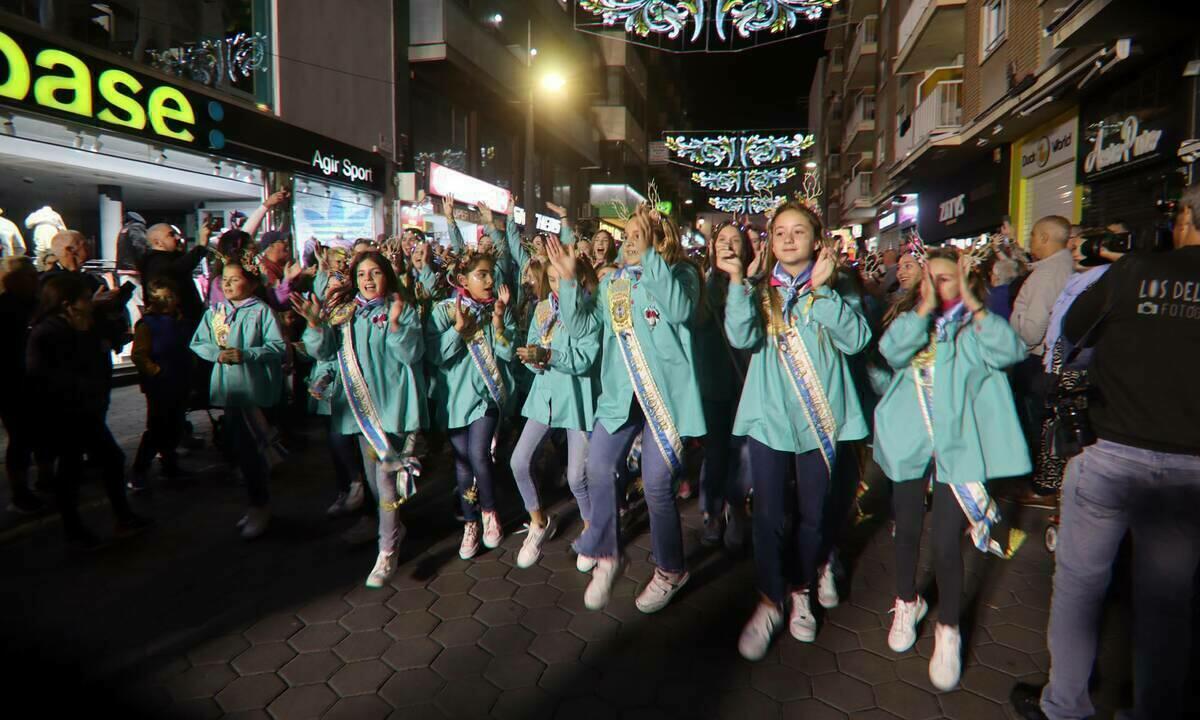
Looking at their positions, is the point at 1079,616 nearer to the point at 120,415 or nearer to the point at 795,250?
the point at 795,250

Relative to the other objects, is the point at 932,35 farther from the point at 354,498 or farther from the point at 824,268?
the point at 354,498

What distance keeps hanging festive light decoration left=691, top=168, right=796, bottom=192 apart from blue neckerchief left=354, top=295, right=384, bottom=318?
1884 cm

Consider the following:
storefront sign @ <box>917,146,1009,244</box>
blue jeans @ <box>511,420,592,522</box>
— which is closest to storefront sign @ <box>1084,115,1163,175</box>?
storefront sign @ <box>917,146,1009,244</box>

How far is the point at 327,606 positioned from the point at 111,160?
1033cm

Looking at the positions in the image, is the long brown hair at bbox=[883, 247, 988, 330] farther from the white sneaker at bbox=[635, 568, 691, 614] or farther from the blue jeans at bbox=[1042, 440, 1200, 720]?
the white sneaker at bbox=[635, 568, 691, 614]

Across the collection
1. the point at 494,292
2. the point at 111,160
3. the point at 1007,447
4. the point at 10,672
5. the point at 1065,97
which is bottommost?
the point at 10,672

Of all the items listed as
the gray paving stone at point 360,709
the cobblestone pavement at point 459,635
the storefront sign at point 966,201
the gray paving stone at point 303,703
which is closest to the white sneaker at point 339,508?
the cobblestone pavement at point 459,635

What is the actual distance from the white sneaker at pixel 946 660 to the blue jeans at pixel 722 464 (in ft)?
5.30

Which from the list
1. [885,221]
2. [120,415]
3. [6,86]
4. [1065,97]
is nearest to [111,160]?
[6,86]

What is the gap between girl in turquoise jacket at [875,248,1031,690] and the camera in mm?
2910

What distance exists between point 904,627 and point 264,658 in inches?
118

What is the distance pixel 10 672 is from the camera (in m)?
3.14

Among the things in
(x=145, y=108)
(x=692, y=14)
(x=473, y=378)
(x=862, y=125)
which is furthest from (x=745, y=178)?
(x=473, y=378)

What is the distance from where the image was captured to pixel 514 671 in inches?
123
